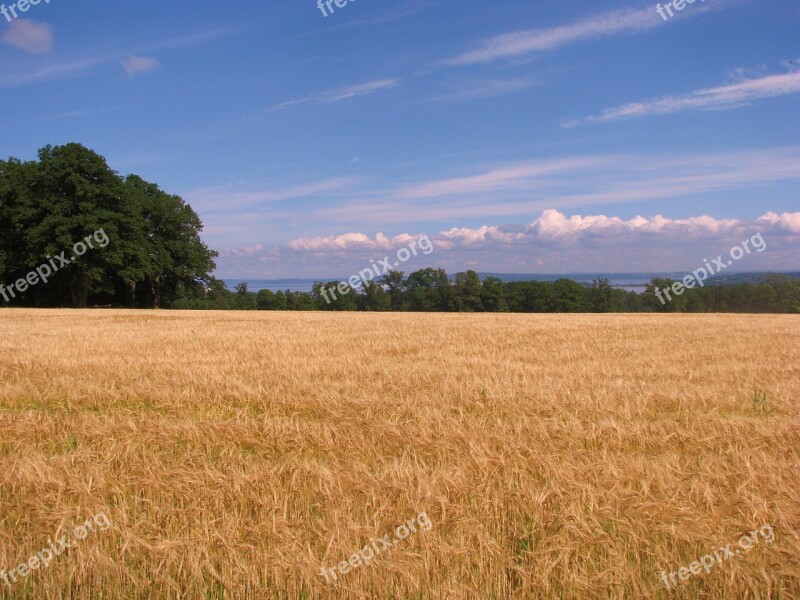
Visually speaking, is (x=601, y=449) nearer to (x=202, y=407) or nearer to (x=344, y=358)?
(x=202, y=407)

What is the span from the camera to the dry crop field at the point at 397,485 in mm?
3037

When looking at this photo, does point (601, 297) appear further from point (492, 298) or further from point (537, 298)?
point (492, 298)

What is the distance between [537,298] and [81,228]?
74.6 metres

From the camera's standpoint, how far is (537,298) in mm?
94188

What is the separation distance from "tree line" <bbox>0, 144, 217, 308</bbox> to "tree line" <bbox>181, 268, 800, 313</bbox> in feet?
116

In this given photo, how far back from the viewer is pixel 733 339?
18625mm

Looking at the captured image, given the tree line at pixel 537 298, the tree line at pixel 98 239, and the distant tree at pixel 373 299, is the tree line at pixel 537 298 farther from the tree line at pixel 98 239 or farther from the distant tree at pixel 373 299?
the tree line at pixel 98 239

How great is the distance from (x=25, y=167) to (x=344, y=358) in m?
49.5

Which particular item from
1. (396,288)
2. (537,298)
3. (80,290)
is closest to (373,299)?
(396,288)

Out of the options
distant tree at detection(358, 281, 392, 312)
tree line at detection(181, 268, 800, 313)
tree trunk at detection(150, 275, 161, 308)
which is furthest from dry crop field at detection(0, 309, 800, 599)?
distant tree at detection(358, 281, 392, 312)

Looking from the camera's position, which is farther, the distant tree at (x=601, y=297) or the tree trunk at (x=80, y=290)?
the distant tree at (x=601, y=297)

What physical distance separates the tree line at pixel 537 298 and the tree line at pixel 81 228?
35.4m

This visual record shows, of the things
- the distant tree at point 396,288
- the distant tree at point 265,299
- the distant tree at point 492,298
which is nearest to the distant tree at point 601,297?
the distant tree at point 492,298

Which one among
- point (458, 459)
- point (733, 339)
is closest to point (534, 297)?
point (733, 339)
